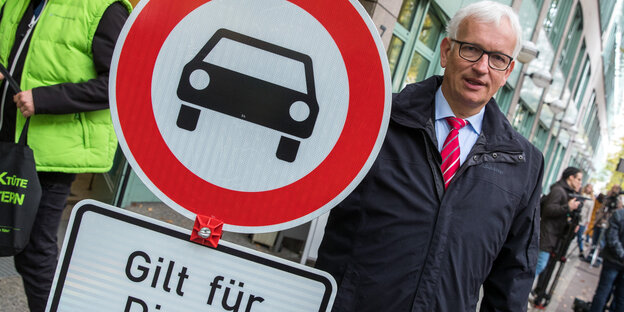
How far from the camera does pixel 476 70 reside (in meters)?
1.92

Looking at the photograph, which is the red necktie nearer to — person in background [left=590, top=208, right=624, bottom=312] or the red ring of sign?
the red ring of sign

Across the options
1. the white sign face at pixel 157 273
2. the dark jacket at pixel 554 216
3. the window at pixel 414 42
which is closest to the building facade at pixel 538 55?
the window at pixel 414 42

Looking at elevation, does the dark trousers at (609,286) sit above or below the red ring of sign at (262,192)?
below

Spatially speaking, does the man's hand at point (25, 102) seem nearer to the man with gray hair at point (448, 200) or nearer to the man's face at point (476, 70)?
the man with gray hair at point (448, 200)

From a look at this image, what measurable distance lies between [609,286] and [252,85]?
8041 millimetres

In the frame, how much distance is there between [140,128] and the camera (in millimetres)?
1288

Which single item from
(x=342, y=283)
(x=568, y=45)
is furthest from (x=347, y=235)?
(x=568, y=45)

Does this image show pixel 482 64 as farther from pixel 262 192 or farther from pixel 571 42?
pixel 571 42

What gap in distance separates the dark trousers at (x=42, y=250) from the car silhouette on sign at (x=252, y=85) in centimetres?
142

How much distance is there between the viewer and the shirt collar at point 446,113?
6.52 feet

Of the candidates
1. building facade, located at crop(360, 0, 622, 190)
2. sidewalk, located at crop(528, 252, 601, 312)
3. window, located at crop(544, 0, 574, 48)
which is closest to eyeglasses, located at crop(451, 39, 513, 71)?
building facade, located at crop(360, 0, 622, 190)

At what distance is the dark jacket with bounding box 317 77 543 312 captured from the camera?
5.91 ft

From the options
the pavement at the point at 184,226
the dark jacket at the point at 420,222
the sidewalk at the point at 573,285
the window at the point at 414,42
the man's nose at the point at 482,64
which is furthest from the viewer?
the sidewalk at the point at 573,285

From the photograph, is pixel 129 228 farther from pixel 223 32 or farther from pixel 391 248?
pixel 391 248
